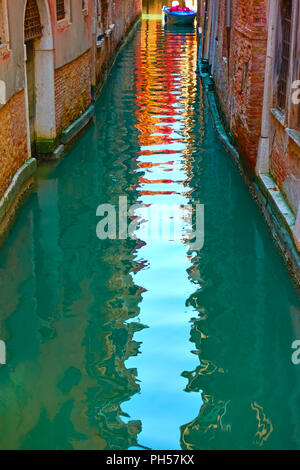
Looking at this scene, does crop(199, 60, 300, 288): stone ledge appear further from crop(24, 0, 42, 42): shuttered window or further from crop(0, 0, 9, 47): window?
crop(24, 0, 42, 42): shuttered window

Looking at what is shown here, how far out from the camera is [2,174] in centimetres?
842

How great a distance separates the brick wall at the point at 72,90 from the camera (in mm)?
11844

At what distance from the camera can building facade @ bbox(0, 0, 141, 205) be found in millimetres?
8664

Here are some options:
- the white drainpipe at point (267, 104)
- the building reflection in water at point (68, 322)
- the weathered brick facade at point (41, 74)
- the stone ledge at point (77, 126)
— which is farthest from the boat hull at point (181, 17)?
the white drainpipe at point (267, 104)

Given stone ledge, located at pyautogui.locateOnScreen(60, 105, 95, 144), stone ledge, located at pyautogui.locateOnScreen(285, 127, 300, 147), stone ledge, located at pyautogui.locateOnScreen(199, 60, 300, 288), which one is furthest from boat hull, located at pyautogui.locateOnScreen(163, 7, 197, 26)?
stone ledge, located at pyautogui.locateOnScreen(285, 127, 300, 147)

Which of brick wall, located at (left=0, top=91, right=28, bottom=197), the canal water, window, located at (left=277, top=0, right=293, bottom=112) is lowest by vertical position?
the canal water

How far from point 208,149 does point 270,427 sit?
8061 mm

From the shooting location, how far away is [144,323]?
613 cm

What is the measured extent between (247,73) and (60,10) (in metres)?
3.72

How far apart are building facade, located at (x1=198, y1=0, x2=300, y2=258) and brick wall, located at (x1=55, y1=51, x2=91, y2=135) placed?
278cm

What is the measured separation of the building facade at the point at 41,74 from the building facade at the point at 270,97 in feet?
9.15

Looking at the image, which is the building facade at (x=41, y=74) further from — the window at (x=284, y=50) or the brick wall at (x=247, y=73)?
the window at (x=284, y=50)

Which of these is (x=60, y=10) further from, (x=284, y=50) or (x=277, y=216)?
(x=277, y=216)

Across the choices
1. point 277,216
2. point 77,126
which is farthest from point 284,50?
point 77,126
